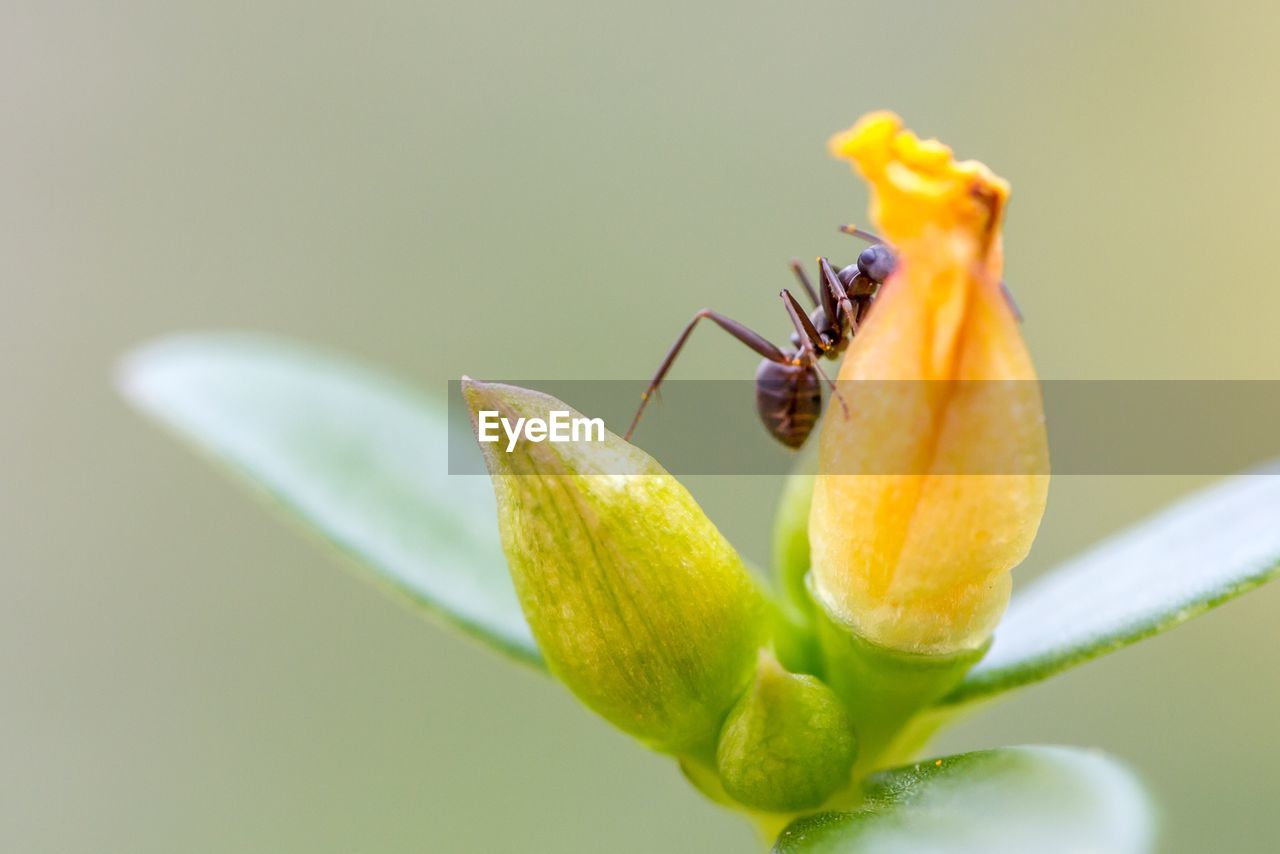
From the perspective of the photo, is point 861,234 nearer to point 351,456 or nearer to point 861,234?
point 861,234

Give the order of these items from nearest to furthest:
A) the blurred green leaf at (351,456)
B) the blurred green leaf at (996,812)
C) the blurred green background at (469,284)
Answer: the blurred green leaf at (996,812), the blurred green leaf at (351,456), the blurred green background at (469,284)

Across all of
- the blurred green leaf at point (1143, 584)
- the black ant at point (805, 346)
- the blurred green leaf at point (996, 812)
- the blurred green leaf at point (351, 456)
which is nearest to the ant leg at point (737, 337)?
the black ant at point (805, 346)

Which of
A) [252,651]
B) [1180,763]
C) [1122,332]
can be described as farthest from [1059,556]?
[252,651]

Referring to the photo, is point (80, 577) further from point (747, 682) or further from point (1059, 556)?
point (747, 682)

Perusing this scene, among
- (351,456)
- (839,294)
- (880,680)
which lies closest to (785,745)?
(880,680)

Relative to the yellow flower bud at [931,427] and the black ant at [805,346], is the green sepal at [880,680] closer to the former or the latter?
the yellow flower bud at [931,427]

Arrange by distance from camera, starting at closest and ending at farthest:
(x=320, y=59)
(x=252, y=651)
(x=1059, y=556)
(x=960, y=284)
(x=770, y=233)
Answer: (x=960, y=284)
(x=252, y=651)
(x=1059, y=556)
(x=770, y=233)
(x=320, y=59)
